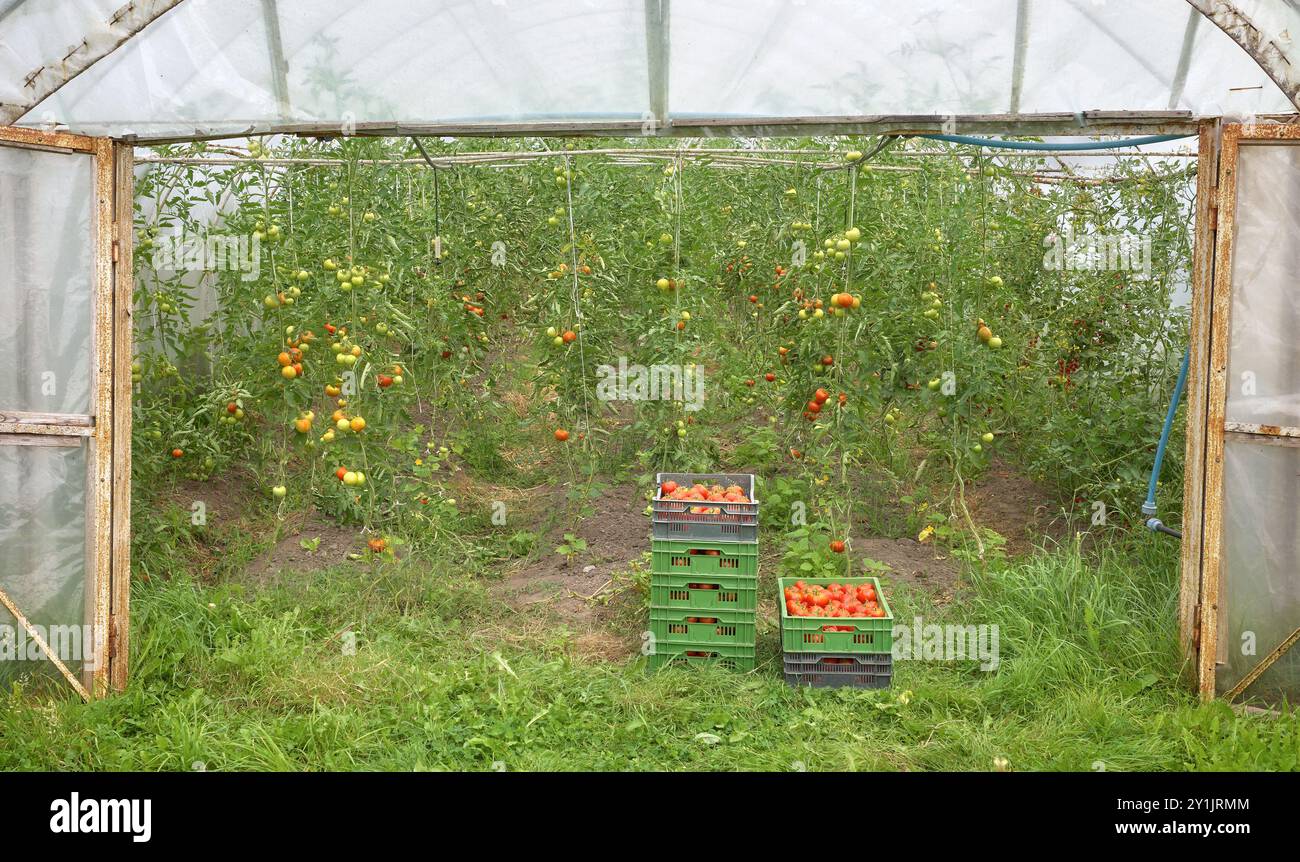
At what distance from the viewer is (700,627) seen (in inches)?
165

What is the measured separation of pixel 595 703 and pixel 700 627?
22.9 inches

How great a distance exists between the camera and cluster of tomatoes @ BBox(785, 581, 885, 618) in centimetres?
408

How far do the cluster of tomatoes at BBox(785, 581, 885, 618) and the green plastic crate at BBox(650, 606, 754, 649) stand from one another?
21cm

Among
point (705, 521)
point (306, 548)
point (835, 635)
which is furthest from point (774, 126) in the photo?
point (306, 548)

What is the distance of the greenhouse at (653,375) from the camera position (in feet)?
11.9

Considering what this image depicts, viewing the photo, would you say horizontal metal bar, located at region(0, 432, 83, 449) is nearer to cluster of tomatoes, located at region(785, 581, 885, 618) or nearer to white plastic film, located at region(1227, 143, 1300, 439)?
cluster of tomatoes, located at region(785, 581, 885, 618)

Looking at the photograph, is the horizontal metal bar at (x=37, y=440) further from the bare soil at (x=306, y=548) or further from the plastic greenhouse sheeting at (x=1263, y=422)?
the plastic greenhouse sheeting at (x=1263, y=422)

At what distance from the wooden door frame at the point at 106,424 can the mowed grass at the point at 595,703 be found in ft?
0.77

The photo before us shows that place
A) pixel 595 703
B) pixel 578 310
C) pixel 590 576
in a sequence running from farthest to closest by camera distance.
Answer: pixel 578 310
pixel 590 576
pixel 595 703

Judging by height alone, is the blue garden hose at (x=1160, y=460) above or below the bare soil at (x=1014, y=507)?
above

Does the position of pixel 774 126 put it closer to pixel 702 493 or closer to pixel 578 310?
pixel 702 493

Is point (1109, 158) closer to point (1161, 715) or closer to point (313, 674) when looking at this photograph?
point (1161, 715)

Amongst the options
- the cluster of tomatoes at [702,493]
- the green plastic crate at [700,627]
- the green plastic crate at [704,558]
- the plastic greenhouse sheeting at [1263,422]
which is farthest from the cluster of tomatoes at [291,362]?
the plastic greenhouse sheeting at [1263,422]

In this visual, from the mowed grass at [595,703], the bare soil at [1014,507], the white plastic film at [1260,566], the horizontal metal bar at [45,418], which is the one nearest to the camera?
the mowed grass at [595,703]
